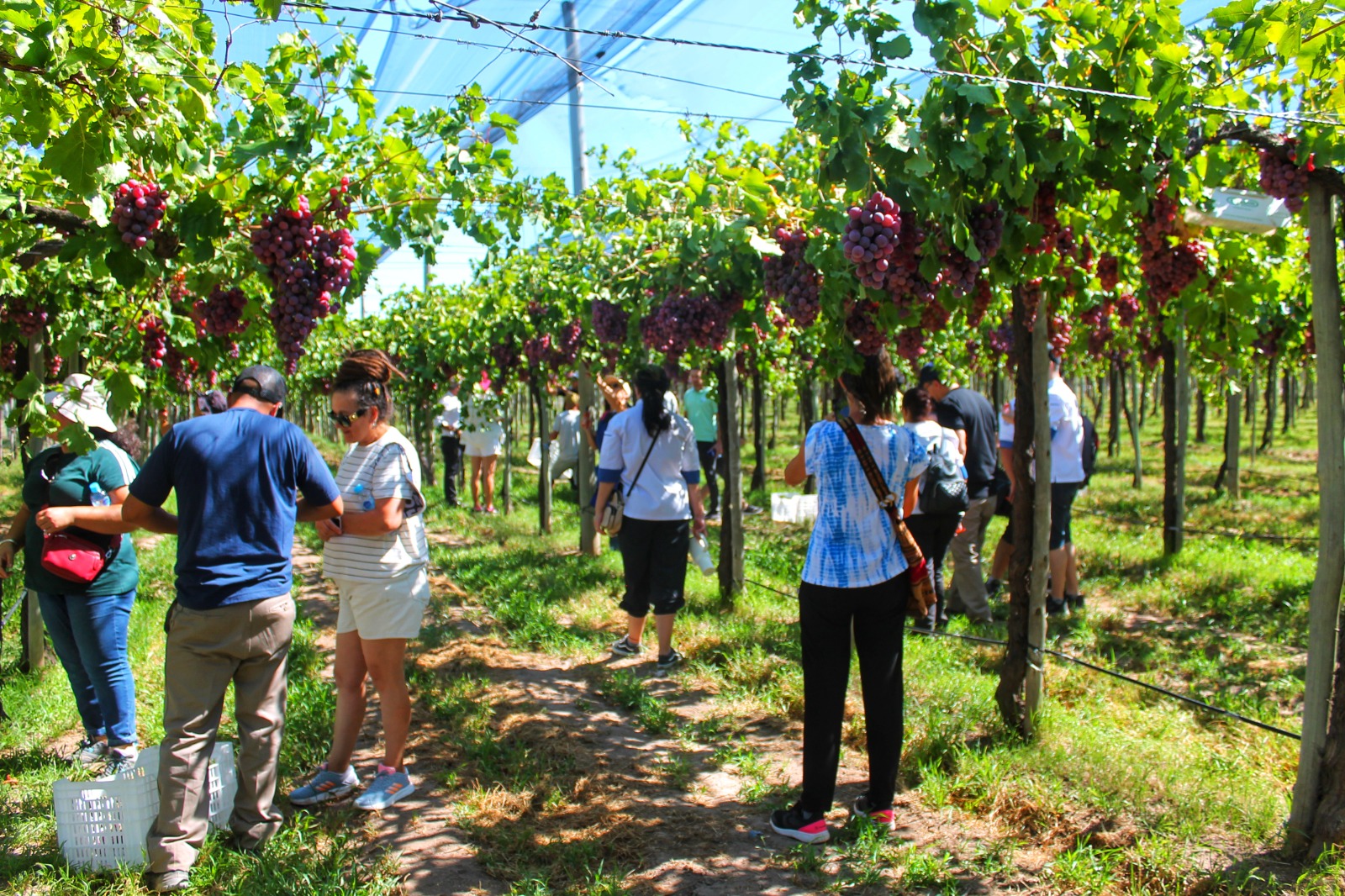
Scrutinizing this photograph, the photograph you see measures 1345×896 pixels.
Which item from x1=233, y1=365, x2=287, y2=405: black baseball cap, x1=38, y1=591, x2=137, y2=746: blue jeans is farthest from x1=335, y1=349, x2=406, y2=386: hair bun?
x1=38, y1=591, x2=137, y2=746: blue jeans

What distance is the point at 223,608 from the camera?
2.99 meters

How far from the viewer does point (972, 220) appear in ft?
10.0

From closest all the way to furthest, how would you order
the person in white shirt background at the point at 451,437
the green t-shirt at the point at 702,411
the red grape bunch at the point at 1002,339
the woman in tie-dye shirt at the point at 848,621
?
the woman in tie-dye shirt at the point at 848,621 → the red grape bunch at the point at 1002,339 → the green t-shirt at the point at 702,411 → the person in white shirt background at the point at 451,437

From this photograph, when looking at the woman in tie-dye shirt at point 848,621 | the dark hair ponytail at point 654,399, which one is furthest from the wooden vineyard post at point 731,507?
the woman in tie-dye shirt at point 848,621

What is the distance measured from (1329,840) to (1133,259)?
305 cm

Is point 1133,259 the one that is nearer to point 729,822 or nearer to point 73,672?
point 729,822

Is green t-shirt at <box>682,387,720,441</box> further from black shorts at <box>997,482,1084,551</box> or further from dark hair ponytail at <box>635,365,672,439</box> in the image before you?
dark hair ponytail at <box>635,365,672,439</box>

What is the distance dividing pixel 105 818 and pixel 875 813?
2.67 m

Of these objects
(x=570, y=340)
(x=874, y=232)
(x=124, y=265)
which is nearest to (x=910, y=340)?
(x=874, y=232)

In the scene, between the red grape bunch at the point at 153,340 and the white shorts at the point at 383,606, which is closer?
the white shorts at the point at 383,606

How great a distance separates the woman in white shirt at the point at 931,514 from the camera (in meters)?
5.26

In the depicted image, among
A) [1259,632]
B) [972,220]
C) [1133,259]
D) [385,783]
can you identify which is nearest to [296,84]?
[972,220]

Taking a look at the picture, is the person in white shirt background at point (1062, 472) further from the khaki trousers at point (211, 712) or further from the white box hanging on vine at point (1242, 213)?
the khaki trousers at point (211, 712)

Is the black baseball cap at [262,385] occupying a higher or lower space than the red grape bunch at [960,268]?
lower
